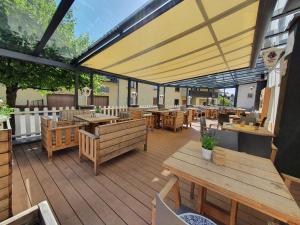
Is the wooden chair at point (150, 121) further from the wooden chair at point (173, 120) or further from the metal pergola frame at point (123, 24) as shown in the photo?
the metal pergola frame at point (123, 24)

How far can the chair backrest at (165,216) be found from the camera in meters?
0.74

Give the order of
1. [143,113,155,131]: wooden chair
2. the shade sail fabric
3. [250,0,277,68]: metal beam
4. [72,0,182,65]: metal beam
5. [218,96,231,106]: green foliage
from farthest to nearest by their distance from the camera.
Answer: [218,96,231,106]: green foliage, [143,113,155,131]: wooden chair, the shade sail fabric, [72,0,182,65]: metal beam, [250,0,277,68]: metal beam

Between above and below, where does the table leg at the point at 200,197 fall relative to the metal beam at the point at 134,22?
below

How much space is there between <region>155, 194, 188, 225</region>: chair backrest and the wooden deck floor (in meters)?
1.19

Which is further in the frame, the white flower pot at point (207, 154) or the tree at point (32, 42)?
the tree at point (32, 42)

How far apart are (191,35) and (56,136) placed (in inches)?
161

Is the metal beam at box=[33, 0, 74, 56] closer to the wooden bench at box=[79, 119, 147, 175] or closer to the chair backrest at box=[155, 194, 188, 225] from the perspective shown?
the wooden bench at box=[79, 119, 147, 175]

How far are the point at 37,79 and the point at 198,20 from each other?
17.4ft

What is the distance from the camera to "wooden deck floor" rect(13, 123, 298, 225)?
1.92m

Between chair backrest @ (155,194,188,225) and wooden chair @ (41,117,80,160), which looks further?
wooden chair @ (41,117,80,160)

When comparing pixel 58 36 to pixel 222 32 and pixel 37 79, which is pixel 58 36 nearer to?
pixel 37 79

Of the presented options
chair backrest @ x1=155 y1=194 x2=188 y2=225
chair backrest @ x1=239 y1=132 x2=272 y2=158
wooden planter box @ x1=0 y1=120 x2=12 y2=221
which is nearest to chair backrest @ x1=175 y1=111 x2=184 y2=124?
chair backrest @ x1=239 y1=132 x2=272 y2=158

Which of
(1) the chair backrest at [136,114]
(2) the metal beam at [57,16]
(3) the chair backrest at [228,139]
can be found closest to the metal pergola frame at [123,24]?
(2) the metal beam at [57,16]

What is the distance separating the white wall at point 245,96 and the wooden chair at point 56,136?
15.7 m
